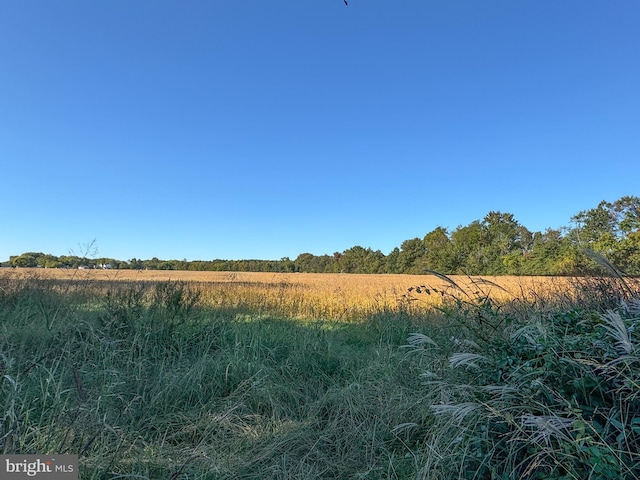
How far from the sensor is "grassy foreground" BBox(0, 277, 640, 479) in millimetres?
1565

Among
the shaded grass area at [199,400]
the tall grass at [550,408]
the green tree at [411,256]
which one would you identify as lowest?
the shaded grass area at [199,400]

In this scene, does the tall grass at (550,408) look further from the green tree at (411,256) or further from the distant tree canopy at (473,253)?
the green tree at (411,256)

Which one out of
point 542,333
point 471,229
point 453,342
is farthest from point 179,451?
point 471,229

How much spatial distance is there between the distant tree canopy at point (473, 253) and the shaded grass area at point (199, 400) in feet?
13.7

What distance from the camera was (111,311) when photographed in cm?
430

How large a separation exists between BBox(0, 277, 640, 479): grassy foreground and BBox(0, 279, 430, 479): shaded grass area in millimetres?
16

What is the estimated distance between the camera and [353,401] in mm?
2846

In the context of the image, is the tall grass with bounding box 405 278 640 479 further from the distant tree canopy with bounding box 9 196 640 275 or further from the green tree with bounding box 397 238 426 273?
the green tree with bounding box 397 238 426 273

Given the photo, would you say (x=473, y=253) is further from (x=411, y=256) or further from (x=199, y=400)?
(x=199, y=400)

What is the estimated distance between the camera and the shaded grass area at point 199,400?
2.01 meters

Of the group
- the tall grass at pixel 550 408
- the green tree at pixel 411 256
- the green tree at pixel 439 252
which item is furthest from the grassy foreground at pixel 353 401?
the green tree at pixel 411 256

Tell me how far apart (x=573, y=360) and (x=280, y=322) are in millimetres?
5344

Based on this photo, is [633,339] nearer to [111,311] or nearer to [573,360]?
[573,360]

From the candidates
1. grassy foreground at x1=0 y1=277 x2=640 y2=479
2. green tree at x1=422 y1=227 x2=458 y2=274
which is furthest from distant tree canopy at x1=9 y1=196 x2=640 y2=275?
grassy foreground at x1=0 y1=277 x2=640 y2=479
